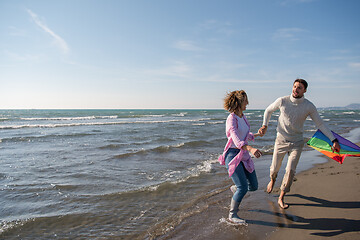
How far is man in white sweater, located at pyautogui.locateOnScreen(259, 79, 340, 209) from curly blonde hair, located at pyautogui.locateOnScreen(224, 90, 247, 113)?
75 centimetres

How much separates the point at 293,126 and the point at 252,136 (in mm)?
931

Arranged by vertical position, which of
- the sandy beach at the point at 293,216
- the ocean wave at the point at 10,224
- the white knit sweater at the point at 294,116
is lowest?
the ocean wave at the point at 10,224

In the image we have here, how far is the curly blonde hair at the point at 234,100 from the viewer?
3409 millimetres

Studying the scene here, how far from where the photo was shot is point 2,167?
25.7 ft

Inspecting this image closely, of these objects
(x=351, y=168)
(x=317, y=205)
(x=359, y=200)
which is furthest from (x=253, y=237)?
(x=351, y=168)

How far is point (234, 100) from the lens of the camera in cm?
344

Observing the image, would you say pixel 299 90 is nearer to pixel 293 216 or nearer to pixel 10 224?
pixel 293 216

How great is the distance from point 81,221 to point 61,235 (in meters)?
0.47

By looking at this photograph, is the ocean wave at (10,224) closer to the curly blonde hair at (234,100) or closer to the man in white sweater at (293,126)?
the curly blonde hair at (234,100)

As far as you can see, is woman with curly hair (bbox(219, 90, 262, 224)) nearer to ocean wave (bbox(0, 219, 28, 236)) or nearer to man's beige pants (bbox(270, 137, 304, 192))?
man's beige pants (bbox(270, 137, 304, 192))

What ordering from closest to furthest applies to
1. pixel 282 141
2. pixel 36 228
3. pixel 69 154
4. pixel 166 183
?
pixel 36 228, pixel 282 141, pixel 166 183, pixel 69 154

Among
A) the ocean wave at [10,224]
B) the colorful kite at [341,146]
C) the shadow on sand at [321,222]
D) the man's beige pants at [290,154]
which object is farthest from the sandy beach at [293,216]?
the ocean wave at [10,224]

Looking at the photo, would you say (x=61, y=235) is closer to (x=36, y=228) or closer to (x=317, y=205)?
(x=36, y=228)

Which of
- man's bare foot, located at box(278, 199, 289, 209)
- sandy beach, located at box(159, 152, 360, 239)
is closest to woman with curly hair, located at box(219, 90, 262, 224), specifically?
sandy beach, located at box(159, 152, 360, 239)
